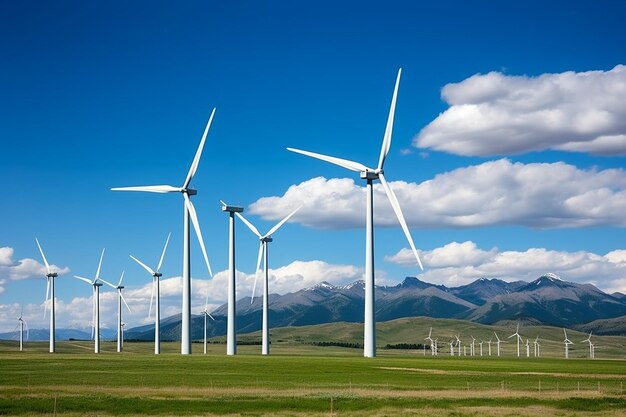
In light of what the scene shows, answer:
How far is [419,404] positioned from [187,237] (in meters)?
81.2

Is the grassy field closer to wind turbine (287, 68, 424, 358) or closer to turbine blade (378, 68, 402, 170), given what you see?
wind turbine (287, 68, 424, 358)

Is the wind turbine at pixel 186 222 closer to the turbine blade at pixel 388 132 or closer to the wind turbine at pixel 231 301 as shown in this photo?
the wind turbine at pixel 231 301

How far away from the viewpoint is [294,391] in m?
68.4

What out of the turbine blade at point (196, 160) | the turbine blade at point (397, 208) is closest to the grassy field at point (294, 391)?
the turbine blade at point (397, 208)

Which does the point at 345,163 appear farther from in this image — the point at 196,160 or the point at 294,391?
the point at 294,391

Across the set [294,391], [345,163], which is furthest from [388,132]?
[294,391]

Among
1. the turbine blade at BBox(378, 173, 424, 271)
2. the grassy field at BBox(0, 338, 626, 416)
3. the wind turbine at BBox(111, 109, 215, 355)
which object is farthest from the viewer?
the wind turbine at BBox(111, 109, 215, 355)

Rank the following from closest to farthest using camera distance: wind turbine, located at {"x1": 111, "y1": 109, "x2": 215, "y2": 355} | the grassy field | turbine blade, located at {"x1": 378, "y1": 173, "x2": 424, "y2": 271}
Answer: the grassy field, turbine blade, located at {"x1": 378, "y1": 173, "x2": 424, "y2": 271}, wind turbine, located at {"x1": 111, "y1": 109, "x2": 215, "y2": 355}

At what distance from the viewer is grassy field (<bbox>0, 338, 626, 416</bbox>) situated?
5516 cm

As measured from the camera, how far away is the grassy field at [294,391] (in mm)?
55156

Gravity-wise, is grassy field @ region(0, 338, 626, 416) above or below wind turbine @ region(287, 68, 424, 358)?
below

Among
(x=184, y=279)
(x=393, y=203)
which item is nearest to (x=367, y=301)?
(x=393, y=203)

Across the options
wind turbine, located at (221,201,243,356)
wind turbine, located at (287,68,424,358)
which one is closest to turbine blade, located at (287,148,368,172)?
wind turbine, located at (287,68,424,358)

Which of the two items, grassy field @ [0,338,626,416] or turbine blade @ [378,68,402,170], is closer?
grassy field @ [0,338,626,416]
